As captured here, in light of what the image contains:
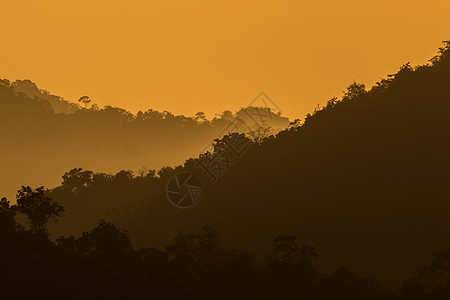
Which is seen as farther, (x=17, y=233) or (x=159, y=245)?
(x=159, y=245)

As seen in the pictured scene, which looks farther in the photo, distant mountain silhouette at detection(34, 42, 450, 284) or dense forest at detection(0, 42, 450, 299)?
distant mountain silhouette at detection(34, 42, 450, 284)

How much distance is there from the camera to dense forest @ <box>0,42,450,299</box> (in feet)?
232

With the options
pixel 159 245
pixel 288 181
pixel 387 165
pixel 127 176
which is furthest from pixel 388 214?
pixel 127 176

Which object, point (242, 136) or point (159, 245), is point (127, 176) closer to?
point (242, 136)

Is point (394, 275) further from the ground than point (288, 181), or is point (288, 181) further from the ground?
point (288, 181)

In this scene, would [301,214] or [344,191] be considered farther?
[344,191]

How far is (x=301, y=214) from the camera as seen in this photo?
11100cm

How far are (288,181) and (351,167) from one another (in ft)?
28.1

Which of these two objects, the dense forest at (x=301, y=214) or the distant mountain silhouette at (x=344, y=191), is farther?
the distant mountain silhouette at (x=344, y=191)

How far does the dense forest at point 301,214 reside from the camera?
70.6 metres

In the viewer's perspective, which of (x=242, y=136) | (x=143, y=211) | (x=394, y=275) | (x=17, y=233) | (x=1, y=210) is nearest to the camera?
(x=17, y=233)

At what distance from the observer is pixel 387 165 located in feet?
374

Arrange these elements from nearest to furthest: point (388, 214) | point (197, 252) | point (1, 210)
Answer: point (1, 210)
point (197, 252)
point (388, 214)

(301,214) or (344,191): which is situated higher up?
(301,214)
